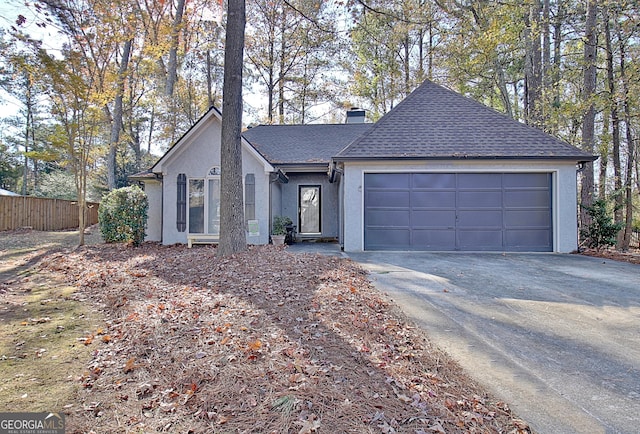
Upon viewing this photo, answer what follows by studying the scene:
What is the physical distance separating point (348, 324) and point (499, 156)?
8.30 meters

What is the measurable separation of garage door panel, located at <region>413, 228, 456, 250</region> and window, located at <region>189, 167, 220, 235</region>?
6534 mm

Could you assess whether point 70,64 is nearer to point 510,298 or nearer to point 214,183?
point 214,183

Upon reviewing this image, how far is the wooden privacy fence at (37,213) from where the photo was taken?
52.5ft

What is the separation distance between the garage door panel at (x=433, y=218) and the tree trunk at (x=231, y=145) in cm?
541

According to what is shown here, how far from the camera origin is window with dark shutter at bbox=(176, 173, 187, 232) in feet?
38.3

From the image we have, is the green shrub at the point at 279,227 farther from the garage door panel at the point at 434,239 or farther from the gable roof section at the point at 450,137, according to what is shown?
the garage door panel at the point at 434,239

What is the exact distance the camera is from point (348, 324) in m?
3.92

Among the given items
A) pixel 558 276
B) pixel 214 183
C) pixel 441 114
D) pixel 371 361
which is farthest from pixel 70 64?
pixel 558 276

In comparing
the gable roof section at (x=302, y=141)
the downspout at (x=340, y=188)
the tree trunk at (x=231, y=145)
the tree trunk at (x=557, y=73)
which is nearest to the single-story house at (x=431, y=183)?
the downspout at (x=340, y=188)

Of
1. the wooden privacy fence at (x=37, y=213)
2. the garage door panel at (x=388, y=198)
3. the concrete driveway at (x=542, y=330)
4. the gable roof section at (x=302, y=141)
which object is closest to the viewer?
the concrete driveway at (x=542, y=330)

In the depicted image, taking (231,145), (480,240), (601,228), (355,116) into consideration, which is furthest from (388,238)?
(355,116)

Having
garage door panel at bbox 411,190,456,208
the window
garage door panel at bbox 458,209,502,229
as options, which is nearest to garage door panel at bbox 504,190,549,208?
garage door panel at bbox 458,209,502,229

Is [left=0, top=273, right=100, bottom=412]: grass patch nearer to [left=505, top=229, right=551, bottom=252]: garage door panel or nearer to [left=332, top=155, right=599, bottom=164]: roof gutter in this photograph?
[left=332, top=155, right=599, bottom=164]: roof gutter

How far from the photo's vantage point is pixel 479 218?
10375 mm
